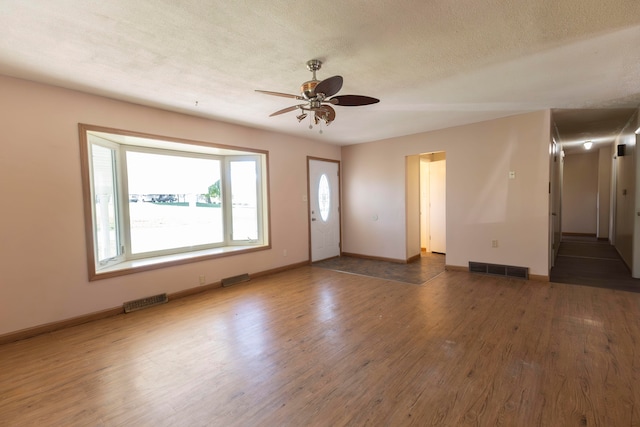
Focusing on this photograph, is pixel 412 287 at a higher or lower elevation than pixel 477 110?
lower

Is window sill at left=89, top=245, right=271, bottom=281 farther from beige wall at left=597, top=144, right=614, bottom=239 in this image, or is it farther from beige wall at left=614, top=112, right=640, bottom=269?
beige wall at left=597, top=144, right=614, bottom=239

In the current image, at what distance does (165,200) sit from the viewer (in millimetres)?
4562

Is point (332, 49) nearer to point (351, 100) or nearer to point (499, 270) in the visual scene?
point (351, 100)

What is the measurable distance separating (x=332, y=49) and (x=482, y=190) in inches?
147

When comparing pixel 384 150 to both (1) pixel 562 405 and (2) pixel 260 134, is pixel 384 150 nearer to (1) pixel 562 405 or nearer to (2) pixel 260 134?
(2) pixel 260 134

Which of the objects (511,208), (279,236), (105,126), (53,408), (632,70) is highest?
(632,70)

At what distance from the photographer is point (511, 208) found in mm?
4605

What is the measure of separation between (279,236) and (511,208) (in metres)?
3.92

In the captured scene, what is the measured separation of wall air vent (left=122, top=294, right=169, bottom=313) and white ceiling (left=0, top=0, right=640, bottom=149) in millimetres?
2499

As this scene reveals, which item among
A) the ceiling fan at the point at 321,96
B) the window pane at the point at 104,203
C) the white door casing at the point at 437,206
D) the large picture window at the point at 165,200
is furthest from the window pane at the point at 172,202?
the white door casing at the point at 437,206

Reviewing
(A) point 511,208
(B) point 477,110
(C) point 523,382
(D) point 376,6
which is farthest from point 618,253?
(D) point 376,6

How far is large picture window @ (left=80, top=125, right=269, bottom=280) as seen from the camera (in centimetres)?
362

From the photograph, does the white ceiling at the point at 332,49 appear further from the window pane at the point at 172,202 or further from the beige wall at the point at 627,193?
the beige wall at the point at 627,193

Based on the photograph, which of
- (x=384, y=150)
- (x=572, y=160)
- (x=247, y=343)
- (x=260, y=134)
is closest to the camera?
(x=247, y=343)
